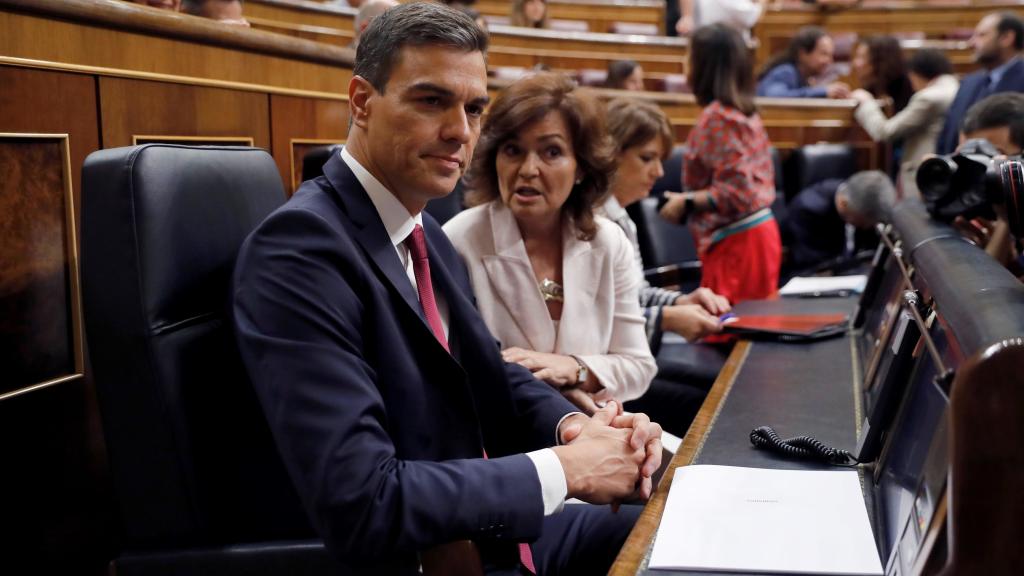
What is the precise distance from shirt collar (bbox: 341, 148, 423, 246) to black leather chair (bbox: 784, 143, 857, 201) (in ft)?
11.4

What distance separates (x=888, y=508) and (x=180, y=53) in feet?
4.04

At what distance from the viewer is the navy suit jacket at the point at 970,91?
343cm

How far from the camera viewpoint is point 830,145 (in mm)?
4383

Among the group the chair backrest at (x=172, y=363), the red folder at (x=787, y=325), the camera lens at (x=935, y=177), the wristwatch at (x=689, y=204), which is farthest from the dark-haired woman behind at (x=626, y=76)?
the chair backrest at (x=172, y=363)

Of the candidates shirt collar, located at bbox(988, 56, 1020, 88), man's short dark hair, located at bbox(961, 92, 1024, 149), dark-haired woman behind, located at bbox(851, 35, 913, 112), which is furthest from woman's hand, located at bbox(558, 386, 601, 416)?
dark-haired woman behind, located at bbox(851, 35, 913, 112)

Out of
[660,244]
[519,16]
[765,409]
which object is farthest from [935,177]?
[519,16]

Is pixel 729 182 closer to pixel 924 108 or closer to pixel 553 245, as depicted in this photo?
pixel 553 245

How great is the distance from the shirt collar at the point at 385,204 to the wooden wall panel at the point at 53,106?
407 millimetres

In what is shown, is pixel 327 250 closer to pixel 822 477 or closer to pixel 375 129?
pixel 375 129

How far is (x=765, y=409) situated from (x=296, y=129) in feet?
3.54

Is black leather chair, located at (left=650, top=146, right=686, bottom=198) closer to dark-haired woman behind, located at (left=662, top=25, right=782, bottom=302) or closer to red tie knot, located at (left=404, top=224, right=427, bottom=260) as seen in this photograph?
dark-haired woman behind, located at (left=662, top=25, right=782, bottom=302)

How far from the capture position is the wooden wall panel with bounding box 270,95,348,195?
1.76 meters

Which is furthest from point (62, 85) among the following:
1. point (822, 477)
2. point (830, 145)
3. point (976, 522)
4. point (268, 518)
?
point (830, 145)

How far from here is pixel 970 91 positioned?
3.54 m
